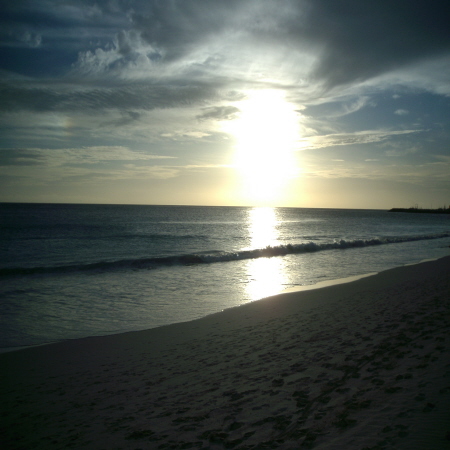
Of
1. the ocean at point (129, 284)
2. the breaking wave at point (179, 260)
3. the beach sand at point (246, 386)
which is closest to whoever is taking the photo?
Answer: the beach sand at point (246, 386)

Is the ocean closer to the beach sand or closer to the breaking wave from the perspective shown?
the breaking wave

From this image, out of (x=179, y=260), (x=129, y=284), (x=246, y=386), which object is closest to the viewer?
(x=246, y=386)

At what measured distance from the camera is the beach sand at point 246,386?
3848 millimetres

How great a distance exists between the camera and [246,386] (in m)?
5.18

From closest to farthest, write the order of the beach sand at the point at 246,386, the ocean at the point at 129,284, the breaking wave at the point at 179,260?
the beach sand at the point at 246,386, the ocean at the point at 129,284, the breaking wave at the point at 179,260

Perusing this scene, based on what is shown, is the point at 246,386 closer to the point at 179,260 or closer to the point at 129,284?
the point at 129,284

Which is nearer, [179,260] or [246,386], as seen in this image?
[246,386]

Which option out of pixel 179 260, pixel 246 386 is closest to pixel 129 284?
pixel 179 260

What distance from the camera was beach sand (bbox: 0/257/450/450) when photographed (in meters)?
3.85

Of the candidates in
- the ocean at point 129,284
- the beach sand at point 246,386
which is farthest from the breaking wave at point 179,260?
the beach sand at point 246,386

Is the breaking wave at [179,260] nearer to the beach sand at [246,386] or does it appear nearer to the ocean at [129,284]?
the ocean at [129,284]

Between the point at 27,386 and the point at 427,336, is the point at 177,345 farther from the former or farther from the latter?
the point at 427,336

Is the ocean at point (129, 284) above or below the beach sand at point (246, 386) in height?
below

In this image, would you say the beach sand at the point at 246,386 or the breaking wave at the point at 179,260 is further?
the breaking wave at the point at 179,260
